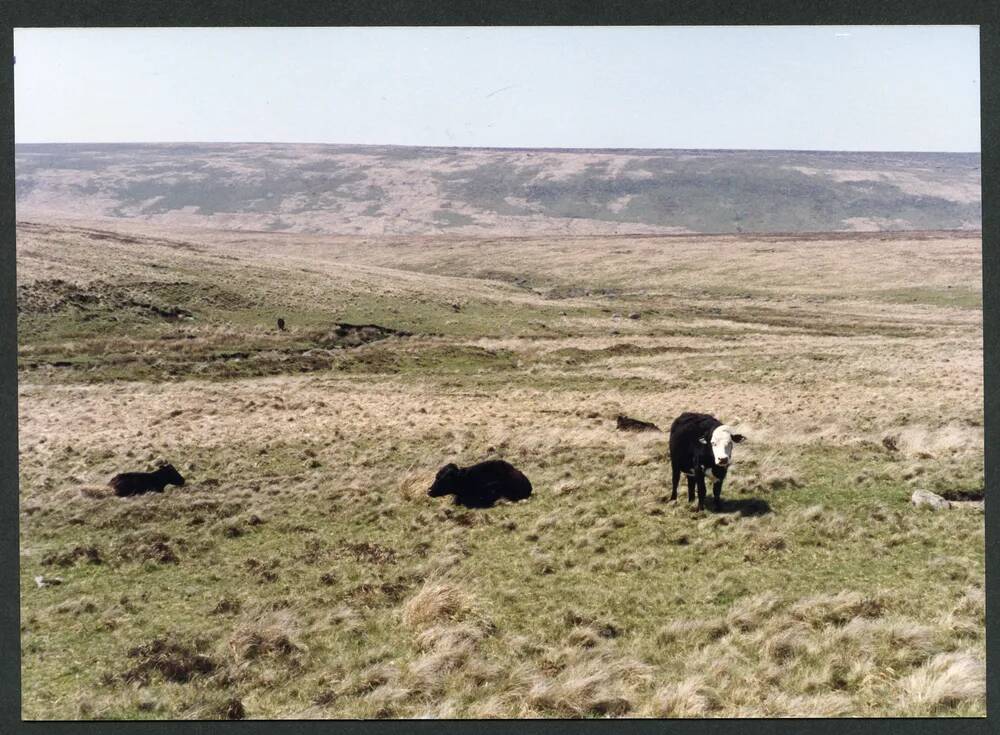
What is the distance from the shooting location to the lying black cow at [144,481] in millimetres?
15602

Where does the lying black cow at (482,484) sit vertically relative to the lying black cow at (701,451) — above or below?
below

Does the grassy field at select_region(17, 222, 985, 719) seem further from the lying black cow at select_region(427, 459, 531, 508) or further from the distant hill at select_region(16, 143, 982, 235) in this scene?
the distant hill at select_region(16, 143, 982, 235)

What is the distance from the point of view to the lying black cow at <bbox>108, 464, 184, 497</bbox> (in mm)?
15602

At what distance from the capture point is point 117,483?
51.3 feet

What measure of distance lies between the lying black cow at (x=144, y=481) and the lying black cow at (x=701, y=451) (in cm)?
1108

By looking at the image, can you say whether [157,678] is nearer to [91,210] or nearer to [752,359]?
[752,359]

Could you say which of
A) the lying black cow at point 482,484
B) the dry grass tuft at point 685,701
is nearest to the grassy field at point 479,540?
the dry grass tuft at point 685,701

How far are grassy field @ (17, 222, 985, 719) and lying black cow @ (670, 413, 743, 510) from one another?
60 centimetres

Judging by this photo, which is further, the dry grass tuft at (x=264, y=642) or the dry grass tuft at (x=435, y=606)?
the dry grass tuft at (x=435, y=606)

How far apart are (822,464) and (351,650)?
11.8m

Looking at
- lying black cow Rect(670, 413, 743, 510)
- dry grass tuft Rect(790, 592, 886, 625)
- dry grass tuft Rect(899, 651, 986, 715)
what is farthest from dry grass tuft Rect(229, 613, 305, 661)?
lying black cow Rect(670, 413, 743, 510)

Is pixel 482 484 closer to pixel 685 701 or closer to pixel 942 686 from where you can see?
pixel 685 701

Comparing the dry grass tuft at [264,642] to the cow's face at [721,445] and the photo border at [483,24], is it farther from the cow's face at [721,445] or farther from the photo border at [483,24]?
the cow's face at [721,445]

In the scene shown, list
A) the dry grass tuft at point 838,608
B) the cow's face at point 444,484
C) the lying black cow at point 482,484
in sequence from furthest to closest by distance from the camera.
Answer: the cow's face at point 444,484 < the lying black cow at point 482,484 < the dry grass tuft at point 838,608
